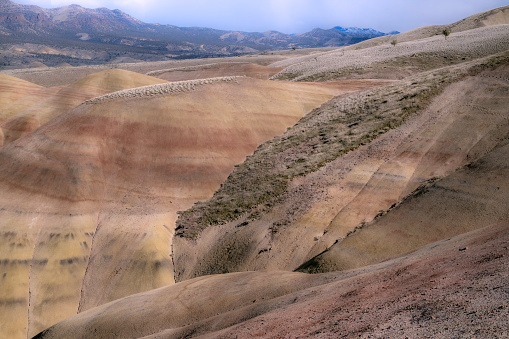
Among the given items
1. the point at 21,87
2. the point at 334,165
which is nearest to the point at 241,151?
the point at 334,165

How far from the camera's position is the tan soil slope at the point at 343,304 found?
7.31m

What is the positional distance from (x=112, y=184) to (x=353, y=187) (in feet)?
56.1

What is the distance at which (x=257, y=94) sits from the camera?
3691 centimetres

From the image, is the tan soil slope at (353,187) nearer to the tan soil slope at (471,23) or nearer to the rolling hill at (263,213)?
the rolling hill at (263,213)

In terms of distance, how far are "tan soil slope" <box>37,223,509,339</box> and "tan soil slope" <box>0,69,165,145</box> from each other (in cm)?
3592

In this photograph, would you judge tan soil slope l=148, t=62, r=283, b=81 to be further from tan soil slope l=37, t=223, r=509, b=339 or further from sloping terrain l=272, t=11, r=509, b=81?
tan soil slope l=37, t=223, r=509, b=339

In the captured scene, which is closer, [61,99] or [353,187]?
[353,187]

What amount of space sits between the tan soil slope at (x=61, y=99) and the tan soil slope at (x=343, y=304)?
35921mm

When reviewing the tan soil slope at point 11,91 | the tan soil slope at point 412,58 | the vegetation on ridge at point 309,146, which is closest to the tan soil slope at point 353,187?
the vegetation on ridge at point 309,146

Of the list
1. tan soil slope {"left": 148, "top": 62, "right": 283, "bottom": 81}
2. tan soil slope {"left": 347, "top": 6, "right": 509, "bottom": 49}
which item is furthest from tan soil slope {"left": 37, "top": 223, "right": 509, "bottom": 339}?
tan soil slope {"left": 347, "top": 6, "right": 509, "bottom": 49}

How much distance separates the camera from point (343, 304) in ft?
31.9

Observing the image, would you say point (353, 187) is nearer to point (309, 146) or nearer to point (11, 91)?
point (309, 146)

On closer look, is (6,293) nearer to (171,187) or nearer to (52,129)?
(171,187)

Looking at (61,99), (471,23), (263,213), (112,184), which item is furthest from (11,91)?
(471,23)
